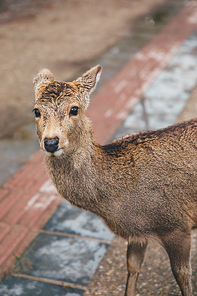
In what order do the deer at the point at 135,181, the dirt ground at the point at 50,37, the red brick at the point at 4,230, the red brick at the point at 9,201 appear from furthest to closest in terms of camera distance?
the dirt ground at the point at 50,37
the red brick at the point at 9,201
the red brick at the point at 4,230
the deer at the point at 135,181

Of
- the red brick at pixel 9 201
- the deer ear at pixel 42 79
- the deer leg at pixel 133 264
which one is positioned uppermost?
the deer ear at pixel 42 79

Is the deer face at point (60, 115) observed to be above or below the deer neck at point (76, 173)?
above

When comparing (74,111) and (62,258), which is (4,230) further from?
(74,111)

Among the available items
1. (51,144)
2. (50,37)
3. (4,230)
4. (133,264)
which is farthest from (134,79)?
(51,144)

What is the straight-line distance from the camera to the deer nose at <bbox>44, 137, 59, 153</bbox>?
317 centimetres

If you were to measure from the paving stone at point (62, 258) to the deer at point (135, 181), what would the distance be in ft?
4.11

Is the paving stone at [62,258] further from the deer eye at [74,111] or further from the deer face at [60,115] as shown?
the deer eye at [74,111]

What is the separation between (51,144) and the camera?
3176 mm

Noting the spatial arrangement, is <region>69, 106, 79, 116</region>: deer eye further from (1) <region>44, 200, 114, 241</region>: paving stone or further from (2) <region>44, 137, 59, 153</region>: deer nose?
(1) <region>44, 200, 114, 241</region>: paving stone

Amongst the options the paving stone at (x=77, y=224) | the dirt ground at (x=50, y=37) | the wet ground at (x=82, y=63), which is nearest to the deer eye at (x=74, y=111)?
the wet ground at (x=82, y=63)

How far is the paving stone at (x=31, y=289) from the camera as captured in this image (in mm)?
4512

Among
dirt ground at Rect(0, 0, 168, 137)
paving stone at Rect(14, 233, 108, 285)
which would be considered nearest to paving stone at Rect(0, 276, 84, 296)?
paving stone at Rect(14, 233, 108, 285)

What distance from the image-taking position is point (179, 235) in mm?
3691

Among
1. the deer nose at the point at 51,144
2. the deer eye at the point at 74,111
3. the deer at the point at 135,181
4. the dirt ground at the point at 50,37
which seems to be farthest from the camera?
the dirt ground at the point at 50,37
